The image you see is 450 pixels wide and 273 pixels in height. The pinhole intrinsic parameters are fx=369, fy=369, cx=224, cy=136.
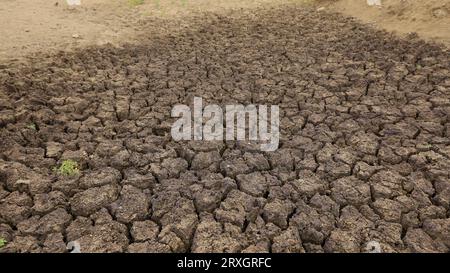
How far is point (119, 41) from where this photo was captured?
22.1ft

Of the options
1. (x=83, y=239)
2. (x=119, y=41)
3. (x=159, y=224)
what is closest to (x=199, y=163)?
(x=159, y=224)

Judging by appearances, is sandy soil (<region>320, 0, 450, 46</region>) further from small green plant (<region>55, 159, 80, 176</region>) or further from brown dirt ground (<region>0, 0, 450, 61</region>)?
small green plant (<region>55, 159, 80, 176</region>)

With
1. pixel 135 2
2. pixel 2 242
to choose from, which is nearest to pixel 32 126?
pixel 2 242

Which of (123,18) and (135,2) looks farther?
(135,2)

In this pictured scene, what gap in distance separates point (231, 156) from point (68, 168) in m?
1.50

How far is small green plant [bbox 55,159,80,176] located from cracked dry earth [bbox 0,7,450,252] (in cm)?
6

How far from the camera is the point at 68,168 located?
331 centimetres

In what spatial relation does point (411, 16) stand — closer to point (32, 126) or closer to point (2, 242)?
point (32, 126)

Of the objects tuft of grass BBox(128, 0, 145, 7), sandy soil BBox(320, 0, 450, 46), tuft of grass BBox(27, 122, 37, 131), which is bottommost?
tuft of grass BBox(27, 122, 37, 131)

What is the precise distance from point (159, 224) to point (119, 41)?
15.8ft

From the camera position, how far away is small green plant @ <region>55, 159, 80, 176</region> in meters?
3.29

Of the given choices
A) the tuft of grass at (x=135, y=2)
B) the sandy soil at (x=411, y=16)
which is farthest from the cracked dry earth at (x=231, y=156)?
the tuft of grass at (x=135, y=2)

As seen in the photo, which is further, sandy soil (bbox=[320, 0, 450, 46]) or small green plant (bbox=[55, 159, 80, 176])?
sandy soil (bbox=[320, 0, 450, 46])

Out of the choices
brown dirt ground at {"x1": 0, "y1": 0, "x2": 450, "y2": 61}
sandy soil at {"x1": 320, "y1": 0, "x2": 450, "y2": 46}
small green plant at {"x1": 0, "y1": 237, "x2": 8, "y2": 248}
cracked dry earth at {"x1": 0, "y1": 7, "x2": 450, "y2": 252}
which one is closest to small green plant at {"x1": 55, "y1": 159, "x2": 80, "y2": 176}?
cracked dry earth at {"x1": 0, "y1": 7, "x2": 450, "y2": 252}
